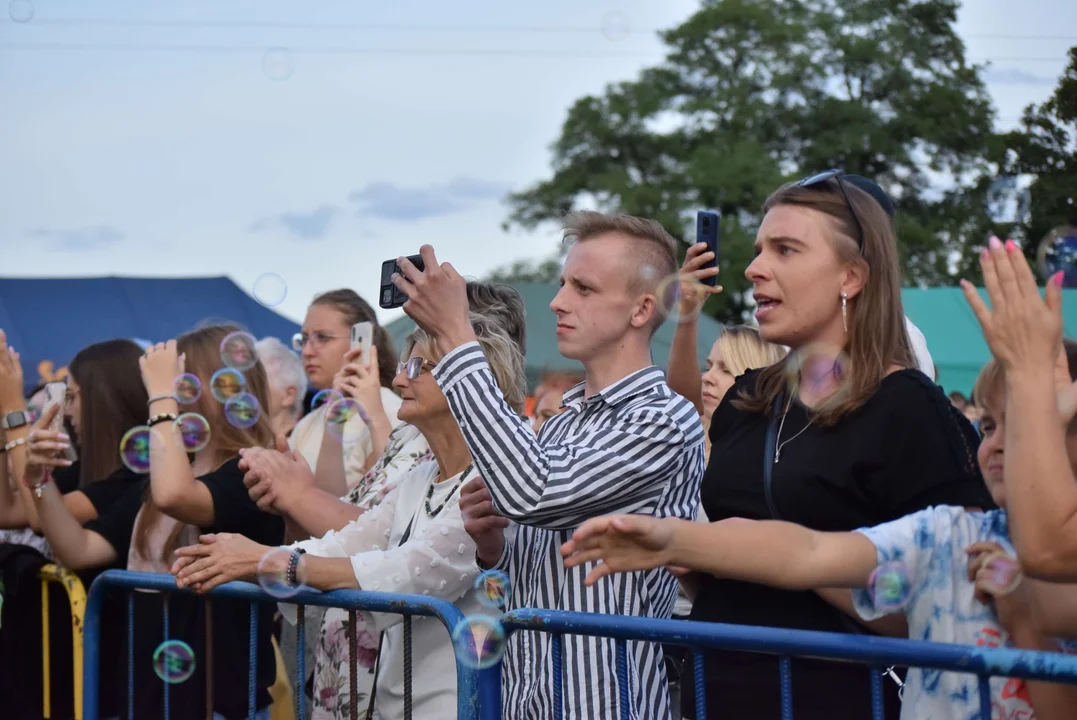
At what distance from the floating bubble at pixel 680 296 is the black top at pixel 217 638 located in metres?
1.56

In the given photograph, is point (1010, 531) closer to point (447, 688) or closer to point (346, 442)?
point (447, 688)

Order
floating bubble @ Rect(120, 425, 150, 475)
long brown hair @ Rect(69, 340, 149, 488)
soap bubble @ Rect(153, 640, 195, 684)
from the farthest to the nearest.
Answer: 1. long brown hair @ Rect(69, 340, 149, 488)
2. floating bubble @ Rect(120, 425, 150, 475)
3. soap bubble @ Rect(153, 640, 195, 684)

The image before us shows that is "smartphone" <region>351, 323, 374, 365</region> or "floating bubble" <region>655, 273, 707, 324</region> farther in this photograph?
"smartphone" <region>351, 323, 374, 365</region>

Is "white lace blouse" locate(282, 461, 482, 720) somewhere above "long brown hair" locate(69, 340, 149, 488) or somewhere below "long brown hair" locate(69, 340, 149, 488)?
below

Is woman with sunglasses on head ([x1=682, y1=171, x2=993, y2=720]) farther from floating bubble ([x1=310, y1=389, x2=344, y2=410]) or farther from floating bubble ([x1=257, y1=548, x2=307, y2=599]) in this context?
floating bubble ([x1=310, y1=389, x2=344, y2=410])

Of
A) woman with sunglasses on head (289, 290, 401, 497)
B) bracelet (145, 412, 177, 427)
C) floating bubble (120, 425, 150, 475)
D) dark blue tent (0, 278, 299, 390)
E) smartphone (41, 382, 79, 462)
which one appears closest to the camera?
bracelet (145, 412, 177, 427)

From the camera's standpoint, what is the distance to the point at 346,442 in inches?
212

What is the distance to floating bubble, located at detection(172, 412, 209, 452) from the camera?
4.00 m

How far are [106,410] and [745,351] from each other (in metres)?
2.41

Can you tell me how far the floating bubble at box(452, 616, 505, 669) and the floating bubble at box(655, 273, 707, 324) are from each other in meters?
0.88

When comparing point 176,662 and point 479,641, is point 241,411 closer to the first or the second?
point 176,662

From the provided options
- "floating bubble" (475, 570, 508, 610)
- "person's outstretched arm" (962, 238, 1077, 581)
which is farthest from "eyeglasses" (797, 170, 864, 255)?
"floating bubble" (475, 570, 508, 610)

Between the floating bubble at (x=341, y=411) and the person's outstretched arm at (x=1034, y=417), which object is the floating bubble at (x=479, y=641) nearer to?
the person's outstretched arm at (x=1034, y=417)

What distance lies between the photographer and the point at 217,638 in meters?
3.81
